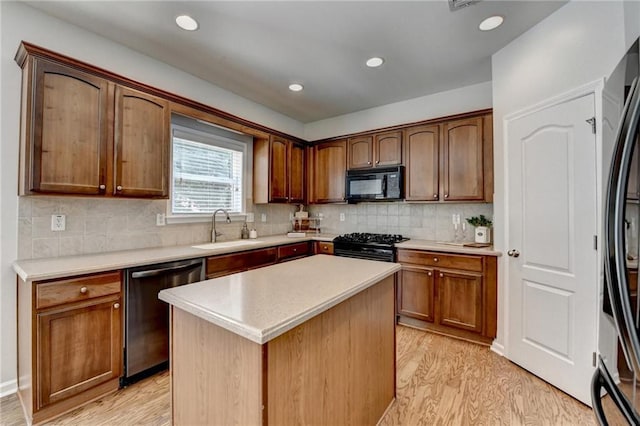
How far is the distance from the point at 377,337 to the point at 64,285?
6.40 ft

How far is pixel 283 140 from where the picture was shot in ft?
13.4

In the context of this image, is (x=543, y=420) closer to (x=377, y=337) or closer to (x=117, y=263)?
(x=377, y=337)

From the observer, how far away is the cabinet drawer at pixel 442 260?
2855mm

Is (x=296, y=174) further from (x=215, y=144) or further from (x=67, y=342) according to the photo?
(x=67, y=342)

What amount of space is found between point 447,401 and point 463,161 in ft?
7.62

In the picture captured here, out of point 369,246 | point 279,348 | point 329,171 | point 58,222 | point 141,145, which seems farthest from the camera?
point 329,171

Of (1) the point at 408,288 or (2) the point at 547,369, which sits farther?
(1) the point at 408,288

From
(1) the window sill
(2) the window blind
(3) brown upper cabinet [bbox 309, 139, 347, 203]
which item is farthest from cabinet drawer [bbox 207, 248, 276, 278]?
(3) brown upper cabinet [bbox 309, 139, 347, 203]

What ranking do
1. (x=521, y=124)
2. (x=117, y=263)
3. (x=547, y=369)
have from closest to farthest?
(x=117, y=263)
(x=547, y=369)
(x=521, y=124)

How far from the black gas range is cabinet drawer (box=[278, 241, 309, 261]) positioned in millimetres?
434

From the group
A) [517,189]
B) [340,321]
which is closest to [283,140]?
[517,189]

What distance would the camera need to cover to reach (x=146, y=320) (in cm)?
220

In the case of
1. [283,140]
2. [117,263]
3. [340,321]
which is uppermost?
[283,140]

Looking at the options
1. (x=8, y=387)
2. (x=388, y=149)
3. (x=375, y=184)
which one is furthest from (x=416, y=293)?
(x=8, y=387)
